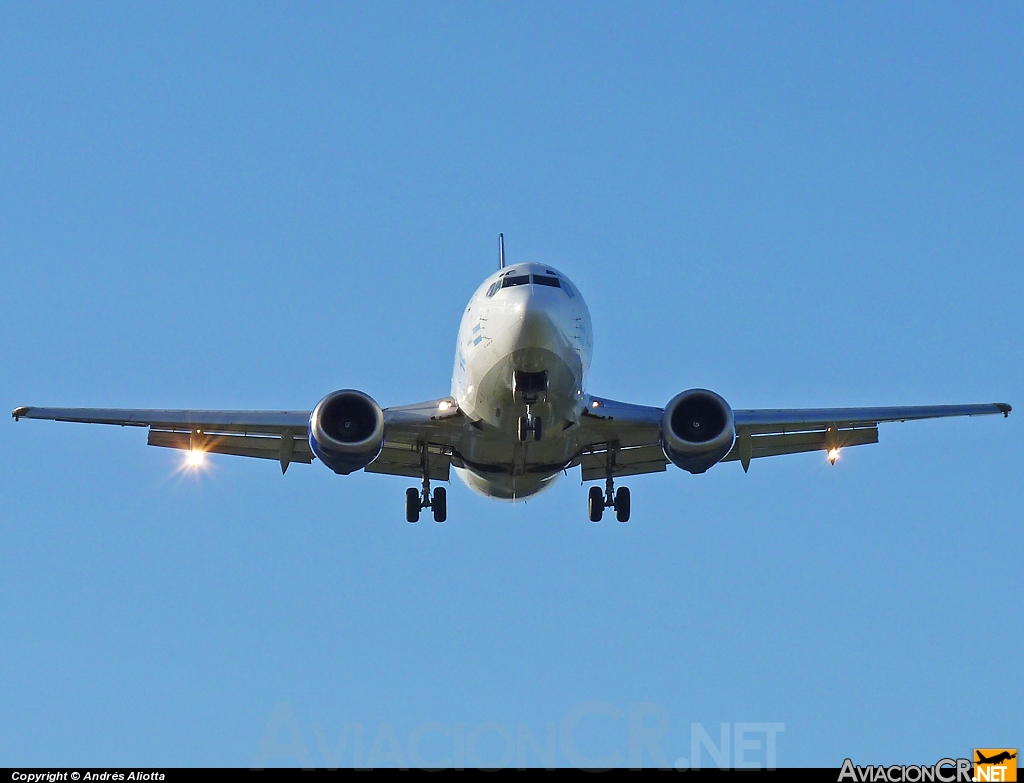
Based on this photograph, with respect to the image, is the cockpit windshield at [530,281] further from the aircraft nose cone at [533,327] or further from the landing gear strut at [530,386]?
the landing gear strut at [530,386]

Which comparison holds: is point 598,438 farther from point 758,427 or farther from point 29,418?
point 29,418

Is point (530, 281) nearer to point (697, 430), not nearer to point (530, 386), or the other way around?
point (530, 386)

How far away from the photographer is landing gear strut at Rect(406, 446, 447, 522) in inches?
1500

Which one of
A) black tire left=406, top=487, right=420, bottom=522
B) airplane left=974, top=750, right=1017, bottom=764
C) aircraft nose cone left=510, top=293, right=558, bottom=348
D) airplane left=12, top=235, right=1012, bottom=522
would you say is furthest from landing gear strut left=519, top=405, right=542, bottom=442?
airplane left=974, top=750, right=1017, bottom=764

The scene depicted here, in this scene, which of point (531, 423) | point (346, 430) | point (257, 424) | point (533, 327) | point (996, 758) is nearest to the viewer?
point (996, 758)

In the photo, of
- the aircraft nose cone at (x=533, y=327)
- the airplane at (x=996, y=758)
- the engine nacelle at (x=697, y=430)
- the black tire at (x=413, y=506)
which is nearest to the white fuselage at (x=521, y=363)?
the aircraft nose cone at (x=533, y=327)

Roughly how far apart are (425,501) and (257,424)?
176 inches

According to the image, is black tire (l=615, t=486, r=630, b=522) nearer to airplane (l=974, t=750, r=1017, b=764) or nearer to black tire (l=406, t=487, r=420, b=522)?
black tire (l=406, t=487, r=420, b=522)

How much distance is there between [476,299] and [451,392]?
3.04 metres

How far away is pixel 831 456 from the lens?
129ft

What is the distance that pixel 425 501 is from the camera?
38.2 meters

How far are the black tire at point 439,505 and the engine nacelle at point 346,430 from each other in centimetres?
505

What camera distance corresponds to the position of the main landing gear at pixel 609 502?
38.9 meters

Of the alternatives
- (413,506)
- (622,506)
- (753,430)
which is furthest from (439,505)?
(753,430)
